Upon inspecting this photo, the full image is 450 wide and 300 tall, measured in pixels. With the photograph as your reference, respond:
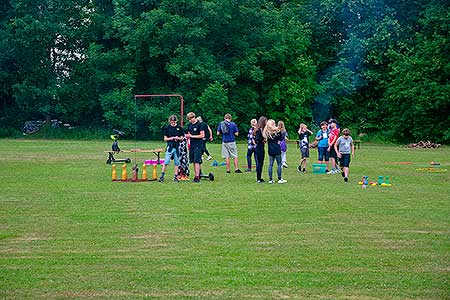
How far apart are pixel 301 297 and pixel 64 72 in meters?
50.3

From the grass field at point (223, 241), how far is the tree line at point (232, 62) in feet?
102

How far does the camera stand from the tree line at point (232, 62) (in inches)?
2002

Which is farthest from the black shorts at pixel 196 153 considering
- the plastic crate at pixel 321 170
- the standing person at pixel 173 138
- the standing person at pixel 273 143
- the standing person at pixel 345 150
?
the plastic crate at pixel 321 170

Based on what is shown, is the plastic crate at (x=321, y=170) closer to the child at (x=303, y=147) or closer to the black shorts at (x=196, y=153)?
the child at (x=303, y=147)

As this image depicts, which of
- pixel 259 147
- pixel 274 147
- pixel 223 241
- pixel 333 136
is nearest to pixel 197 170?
pixel 259 147

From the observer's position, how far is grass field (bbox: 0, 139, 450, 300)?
8633mm

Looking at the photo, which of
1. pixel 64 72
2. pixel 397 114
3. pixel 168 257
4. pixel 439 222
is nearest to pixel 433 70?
pixel 397 114

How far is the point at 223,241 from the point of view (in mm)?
11461

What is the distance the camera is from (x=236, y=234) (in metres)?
12.1

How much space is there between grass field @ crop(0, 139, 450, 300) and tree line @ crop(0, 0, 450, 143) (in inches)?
1226

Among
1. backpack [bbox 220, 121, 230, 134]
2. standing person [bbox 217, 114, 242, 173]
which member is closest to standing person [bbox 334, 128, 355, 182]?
standing person [bbox 217, 114, 242, 173]

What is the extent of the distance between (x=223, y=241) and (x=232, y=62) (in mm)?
42479

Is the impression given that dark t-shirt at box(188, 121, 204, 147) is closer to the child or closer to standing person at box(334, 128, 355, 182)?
standing person at box(334, 128, 355, 182)

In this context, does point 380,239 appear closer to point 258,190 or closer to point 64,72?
point 258,190
